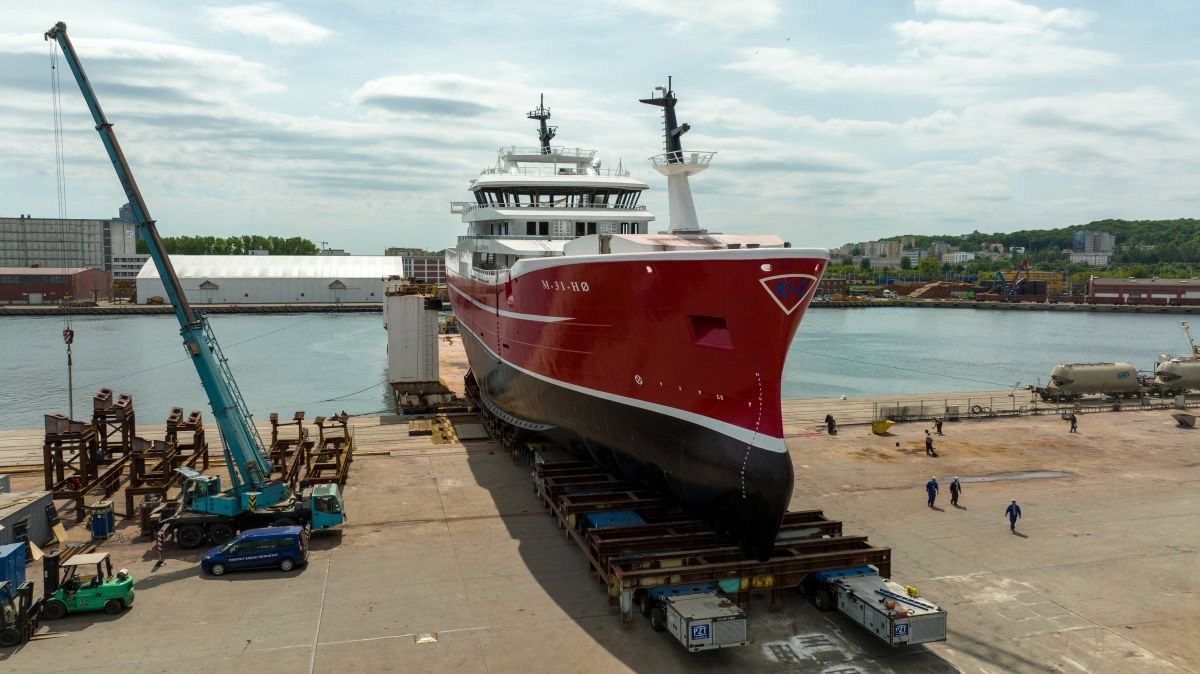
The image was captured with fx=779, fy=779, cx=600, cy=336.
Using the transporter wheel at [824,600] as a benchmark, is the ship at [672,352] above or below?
above

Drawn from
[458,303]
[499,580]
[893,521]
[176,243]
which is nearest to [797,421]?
[893,521]

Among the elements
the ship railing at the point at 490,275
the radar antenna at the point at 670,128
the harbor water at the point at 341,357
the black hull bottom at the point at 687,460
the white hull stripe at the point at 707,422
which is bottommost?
the harbor water at the point at 341,357

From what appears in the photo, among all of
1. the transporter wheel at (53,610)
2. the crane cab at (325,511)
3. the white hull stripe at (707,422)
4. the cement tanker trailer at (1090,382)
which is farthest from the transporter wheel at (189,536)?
the cement tanker trailer at (1090,382)

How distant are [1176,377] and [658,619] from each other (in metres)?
34.4

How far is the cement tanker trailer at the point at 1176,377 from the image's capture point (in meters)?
34.5

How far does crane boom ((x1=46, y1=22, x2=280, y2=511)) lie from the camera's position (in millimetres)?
15180

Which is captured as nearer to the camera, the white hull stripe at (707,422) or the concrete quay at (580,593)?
the concrete quay at (580,593)

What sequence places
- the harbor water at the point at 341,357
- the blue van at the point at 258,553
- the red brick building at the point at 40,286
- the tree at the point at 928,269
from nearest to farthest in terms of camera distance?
the blue van at the point at 258,553, the harbor water at the point at 341,357, the red brick building at the point at 40,286, the tree at the point at 928,269

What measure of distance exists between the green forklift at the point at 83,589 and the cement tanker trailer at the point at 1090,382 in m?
33.9

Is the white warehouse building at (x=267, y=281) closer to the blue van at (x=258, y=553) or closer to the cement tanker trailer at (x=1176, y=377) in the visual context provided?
the cement tanker trailer at (x=1176, y=377)

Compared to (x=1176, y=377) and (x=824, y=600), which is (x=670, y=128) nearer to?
(x=824, y=600)

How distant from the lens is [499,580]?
1293 cm

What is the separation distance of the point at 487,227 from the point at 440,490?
11.1m

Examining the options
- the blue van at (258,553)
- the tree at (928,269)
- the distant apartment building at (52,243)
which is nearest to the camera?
the blue van at (258,553)
